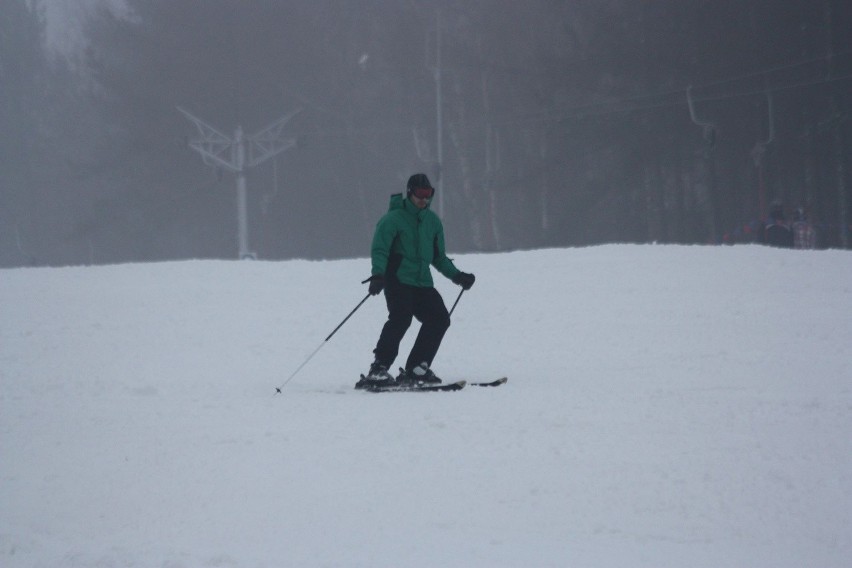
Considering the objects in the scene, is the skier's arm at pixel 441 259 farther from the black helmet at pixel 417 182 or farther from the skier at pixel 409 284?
the black helmet at pixel 417 182

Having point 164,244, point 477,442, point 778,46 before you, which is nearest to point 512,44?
point 778,46

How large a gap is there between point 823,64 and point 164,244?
1169 inches

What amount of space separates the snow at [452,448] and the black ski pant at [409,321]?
0.51 meters

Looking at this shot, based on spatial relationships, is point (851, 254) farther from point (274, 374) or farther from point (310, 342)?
point (274, 374)

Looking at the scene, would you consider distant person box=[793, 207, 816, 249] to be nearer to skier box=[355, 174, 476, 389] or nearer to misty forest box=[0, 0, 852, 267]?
misty forest box=[0, 0, 852, 267]

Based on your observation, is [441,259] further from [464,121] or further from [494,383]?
[464,121]

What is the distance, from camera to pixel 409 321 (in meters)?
7.88

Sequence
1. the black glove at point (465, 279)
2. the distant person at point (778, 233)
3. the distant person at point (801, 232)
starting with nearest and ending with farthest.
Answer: the black glove at point (465, 279), the distant person at point (778, 233), the distant person at point (801, 232)

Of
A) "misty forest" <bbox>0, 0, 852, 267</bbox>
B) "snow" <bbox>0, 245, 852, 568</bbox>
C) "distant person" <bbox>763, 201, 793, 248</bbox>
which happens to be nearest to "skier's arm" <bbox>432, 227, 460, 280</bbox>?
"snow" <bbox>0, 245, 852, 568</bbox>

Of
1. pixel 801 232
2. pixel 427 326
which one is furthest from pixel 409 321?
pixel 801 232

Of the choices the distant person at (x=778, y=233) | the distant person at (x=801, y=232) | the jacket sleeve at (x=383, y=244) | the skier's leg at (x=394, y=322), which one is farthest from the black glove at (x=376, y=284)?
the distant person at (x=801, y=232)

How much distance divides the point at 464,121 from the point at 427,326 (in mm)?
35568

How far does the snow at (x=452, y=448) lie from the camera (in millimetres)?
4242

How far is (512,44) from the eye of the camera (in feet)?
136
